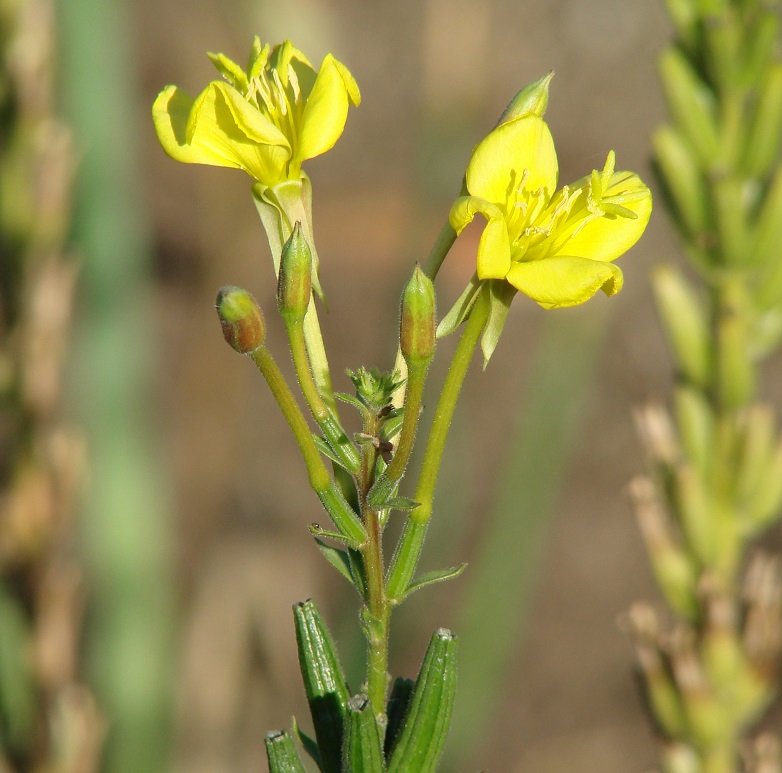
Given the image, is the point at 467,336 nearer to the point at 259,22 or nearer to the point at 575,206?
the point at 575,206

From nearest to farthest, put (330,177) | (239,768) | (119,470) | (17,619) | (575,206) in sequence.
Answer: (575,206)
(17,619)
(119,470)
(239,768)
(330,177)

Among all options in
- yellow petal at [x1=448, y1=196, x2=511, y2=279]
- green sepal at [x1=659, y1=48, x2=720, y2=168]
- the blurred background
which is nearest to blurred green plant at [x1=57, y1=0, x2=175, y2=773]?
the blurred background

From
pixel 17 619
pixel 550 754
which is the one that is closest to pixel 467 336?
pixel 17 619

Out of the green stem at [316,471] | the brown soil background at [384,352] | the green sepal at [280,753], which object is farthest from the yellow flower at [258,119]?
the brown soil background at [384,352]

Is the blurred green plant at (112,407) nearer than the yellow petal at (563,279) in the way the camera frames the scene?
No

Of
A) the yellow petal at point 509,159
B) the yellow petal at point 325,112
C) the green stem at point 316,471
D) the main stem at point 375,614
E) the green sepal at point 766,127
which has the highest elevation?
the green sepal at point 766,127

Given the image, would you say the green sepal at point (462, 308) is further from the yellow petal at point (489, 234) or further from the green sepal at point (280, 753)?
A: the green sepal at point (280, 753)

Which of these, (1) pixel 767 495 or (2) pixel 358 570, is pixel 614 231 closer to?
(2) pixel 358 570
